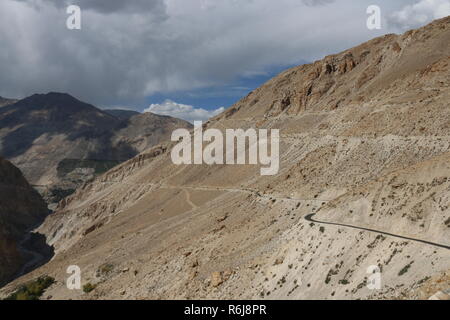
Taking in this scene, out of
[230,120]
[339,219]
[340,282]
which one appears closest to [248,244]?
[339,219]

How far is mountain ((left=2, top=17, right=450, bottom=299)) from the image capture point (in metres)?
19.6

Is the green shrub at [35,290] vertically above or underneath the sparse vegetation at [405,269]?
underneath

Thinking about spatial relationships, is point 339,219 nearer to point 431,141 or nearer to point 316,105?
point 431,141

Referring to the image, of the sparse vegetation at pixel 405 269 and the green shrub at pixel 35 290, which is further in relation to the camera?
the green shrub at pixel 35 290

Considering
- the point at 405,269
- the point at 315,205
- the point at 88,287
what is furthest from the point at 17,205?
the point at 405,269

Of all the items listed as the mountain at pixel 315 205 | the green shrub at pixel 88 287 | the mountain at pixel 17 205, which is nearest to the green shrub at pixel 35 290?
the mountain at pixel 315 205

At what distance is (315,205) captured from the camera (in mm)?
31156

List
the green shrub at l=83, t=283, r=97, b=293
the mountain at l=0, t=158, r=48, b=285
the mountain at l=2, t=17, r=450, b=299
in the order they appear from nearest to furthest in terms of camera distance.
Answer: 1. the mountain at l=2, t=17, r=450, b=299
2. the green shrub at l=83, t=283, r=97, b=293
3. the mountain at l=0, t=158, r=48, b=285

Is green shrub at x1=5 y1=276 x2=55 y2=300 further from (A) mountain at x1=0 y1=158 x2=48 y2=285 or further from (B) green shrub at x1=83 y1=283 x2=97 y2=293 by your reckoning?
(A) mountain at x1=0 y1=158 x2=48 y2=285

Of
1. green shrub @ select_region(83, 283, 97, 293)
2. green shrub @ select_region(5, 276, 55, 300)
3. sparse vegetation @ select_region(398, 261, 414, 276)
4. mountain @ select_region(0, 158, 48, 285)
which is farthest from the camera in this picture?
mountain @ select_region(0, 158, 48, 285)

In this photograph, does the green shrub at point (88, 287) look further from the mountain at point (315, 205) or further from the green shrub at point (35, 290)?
the green shrub at point (35, 290)

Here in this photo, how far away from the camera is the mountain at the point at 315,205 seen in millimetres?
19609

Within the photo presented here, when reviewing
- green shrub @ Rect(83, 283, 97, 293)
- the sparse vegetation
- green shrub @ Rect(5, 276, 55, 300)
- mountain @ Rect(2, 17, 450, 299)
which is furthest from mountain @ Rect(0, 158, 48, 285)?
the sparse vegetation

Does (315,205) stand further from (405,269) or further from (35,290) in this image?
(35,290)
